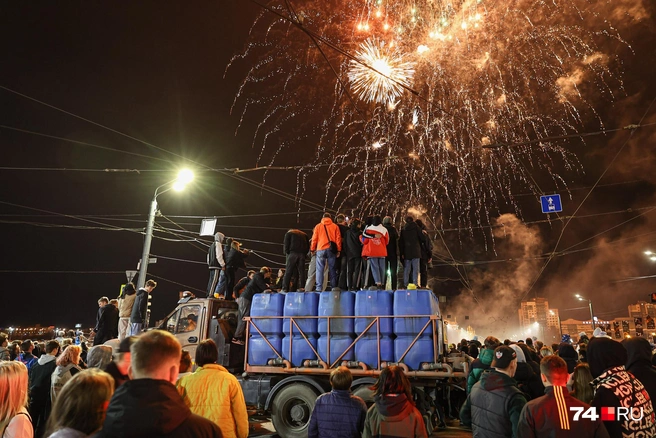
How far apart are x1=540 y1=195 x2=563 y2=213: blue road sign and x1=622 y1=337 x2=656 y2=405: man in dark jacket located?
12.8m

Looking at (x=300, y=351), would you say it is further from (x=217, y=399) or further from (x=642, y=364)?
(x=642, y=364)

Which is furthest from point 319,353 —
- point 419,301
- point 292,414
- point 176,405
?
point 176,405

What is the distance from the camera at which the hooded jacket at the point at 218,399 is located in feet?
12.9

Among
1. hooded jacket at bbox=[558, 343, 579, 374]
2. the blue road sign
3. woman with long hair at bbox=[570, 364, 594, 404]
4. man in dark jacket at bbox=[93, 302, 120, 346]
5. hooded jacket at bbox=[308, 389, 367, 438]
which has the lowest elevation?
hooded jacket at bbox=[308, 389, 367, 438]

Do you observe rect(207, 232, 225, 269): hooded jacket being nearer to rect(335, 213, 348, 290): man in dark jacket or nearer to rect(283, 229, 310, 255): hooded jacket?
rect(283, 229, 310, 255): hooded jacket

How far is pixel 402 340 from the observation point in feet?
25.6

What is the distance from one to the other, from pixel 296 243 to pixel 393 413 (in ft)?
22.6

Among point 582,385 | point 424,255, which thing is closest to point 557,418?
point 582,385

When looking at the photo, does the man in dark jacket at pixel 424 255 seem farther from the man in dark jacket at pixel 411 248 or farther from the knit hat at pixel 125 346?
the knit hat at pixel 125 346

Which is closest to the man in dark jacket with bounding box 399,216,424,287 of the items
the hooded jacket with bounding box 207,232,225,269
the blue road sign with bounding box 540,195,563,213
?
the hooded jacket with bounding box 207,232,225,269

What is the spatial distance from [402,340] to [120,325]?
8321 mm

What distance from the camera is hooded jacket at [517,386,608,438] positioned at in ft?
10.4

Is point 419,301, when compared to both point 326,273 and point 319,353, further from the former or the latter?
point 326,273

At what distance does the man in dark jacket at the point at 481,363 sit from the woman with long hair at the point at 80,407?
14.7ft
